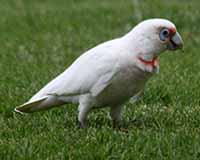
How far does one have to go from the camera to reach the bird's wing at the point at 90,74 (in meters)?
5.21

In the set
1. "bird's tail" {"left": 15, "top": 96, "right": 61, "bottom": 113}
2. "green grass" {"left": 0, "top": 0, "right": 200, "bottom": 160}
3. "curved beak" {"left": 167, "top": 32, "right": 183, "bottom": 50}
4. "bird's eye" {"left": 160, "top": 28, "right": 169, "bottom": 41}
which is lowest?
"green grass" {"left": 0, "top": 0, "right": 200, "bottom": 160}

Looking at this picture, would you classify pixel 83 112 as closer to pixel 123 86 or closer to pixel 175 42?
pixel 123 86

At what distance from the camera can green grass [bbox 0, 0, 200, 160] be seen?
4.90 meters

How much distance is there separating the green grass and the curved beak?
61cm

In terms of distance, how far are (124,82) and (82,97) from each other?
1.32 ft

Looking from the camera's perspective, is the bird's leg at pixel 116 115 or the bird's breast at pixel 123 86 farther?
the bird's leg at pixel 116 115

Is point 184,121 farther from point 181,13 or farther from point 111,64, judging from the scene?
point 181,13

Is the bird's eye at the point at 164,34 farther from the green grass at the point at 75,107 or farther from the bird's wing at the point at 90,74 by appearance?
the green grass at the point at 75,107

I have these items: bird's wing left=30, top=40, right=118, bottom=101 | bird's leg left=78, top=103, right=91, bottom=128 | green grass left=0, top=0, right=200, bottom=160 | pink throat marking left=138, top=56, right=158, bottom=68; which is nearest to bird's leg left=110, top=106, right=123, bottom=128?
green grass left=0, top=0, right=200, bottom=160

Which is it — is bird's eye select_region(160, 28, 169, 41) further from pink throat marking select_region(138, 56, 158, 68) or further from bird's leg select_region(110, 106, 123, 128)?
bird's leg select_region(110, 106, 123, 128)

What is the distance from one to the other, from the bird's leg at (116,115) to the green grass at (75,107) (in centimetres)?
13

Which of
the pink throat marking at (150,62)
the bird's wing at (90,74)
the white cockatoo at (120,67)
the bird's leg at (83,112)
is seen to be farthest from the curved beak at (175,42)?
the bird's leg at (83,112)

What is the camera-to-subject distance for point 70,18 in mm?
12258

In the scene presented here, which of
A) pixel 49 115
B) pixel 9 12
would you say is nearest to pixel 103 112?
pixel 49 115
